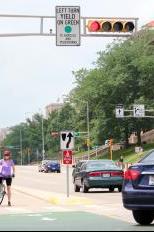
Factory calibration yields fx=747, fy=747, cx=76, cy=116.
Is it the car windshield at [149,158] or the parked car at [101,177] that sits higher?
the car windshield at [149,158]

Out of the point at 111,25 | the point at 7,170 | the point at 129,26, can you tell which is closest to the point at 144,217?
the point at 7,170

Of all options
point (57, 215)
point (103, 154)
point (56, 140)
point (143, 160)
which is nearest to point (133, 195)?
point (143, 160)

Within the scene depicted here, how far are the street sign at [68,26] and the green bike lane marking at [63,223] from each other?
7.98m

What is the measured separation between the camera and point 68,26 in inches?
999

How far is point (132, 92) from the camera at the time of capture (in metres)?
103

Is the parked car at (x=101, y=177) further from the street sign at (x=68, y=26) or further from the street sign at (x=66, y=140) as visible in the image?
the street sign at (x=68, y=26)

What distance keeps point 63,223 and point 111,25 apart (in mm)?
10427

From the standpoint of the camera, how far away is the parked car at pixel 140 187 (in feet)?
46.3

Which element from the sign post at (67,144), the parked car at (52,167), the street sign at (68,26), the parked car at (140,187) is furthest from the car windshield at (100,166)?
the parked car at (52,167)

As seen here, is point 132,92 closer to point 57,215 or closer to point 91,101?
point 91,101

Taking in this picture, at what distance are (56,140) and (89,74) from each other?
58.2 m

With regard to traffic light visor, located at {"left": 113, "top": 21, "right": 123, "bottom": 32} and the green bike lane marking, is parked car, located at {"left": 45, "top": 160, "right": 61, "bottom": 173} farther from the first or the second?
the green bike lane marking

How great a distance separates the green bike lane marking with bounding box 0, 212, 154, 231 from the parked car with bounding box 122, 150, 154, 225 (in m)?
0.45

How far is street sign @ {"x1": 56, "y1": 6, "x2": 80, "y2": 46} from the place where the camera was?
2527 cm
